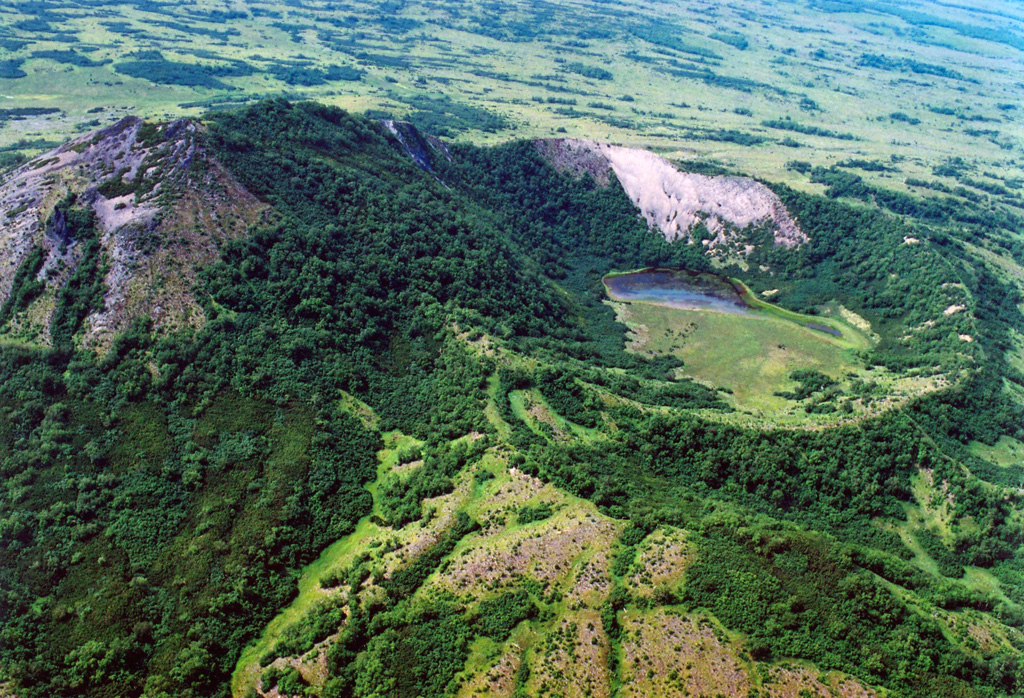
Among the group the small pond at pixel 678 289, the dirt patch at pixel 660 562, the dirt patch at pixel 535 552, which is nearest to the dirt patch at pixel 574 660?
the dirt patch at pixel 535 552

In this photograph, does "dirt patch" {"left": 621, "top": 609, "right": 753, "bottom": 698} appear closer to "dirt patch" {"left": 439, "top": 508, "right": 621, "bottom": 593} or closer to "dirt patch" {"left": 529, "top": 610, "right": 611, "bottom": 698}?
"dirt patch" {"left": 529, "top": 610, "right": 611, "bottom": 698}

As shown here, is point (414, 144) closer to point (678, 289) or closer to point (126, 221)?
point (678, 289)

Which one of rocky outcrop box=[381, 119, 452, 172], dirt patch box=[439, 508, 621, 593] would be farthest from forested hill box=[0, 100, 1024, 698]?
rocky outcrop box=[381, 119, 452, 172]

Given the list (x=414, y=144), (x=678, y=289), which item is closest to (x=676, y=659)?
(x=678, y=289)

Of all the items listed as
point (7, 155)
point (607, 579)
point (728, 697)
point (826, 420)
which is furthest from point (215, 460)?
point (7, 155)

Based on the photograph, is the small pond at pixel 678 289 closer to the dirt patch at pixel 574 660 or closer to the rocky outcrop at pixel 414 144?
the rocky outcrop at pixel 414 144

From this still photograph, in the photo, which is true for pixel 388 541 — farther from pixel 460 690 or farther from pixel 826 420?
pixel 826 420
